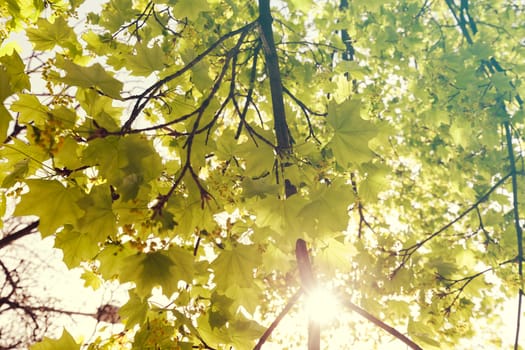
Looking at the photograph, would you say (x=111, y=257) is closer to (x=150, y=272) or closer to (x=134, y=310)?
(x=134, y=310)

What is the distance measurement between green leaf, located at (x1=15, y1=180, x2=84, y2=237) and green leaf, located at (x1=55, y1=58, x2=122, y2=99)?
1.31 feet

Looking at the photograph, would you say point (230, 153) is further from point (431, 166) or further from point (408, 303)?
point (431, 166)

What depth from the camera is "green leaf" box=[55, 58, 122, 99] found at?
4.04ft

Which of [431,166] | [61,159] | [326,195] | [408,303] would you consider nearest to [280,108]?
[326,195]

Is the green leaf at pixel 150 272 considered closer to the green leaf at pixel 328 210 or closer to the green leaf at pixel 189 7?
the green leaf at pixel 328 210

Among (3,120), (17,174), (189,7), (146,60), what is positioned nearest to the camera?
(3,120)

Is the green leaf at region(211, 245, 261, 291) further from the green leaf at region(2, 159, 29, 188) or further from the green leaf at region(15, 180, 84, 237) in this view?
the green leaf at region(2, 159, 29, 188)

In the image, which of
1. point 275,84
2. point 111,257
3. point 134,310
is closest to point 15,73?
point 111,257

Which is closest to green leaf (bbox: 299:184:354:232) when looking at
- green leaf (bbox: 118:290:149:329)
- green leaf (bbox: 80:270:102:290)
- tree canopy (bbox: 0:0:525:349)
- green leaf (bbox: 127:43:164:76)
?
tree canopy (bbox: 0:0:525:349)

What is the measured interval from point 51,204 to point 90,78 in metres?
0.51

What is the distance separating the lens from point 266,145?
1604mm

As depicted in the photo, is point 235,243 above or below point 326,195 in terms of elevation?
below

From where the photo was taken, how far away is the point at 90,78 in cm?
126

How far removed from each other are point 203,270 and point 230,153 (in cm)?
70
